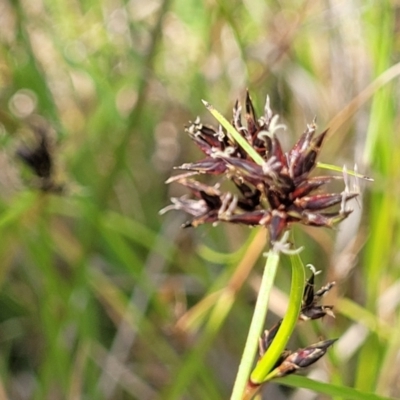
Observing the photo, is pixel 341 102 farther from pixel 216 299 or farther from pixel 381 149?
pixel 216 299

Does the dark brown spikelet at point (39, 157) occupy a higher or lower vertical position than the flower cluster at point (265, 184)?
lower

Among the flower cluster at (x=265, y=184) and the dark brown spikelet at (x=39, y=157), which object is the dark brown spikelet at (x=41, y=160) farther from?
the flower cluster at (x=265, y=184)

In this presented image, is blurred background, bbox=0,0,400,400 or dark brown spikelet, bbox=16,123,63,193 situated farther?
blurred background, bbox=0,0,400,400

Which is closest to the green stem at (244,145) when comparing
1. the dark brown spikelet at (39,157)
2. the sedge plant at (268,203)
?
the sedge plant at (268,203)

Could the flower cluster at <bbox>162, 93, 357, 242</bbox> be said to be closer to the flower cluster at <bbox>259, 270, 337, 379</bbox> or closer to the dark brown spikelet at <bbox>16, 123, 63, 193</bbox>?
the flower cluster at <bbox>259, 270, 337, 379</bbox>

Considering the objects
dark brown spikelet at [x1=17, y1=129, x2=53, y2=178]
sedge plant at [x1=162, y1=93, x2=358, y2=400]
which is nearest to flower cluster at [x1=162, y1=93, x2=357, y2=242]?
sedge plant at [x1=162, y1=93, x2=358, y2=400]

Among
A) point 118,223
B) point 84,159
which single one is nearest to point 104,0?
point 84,159
